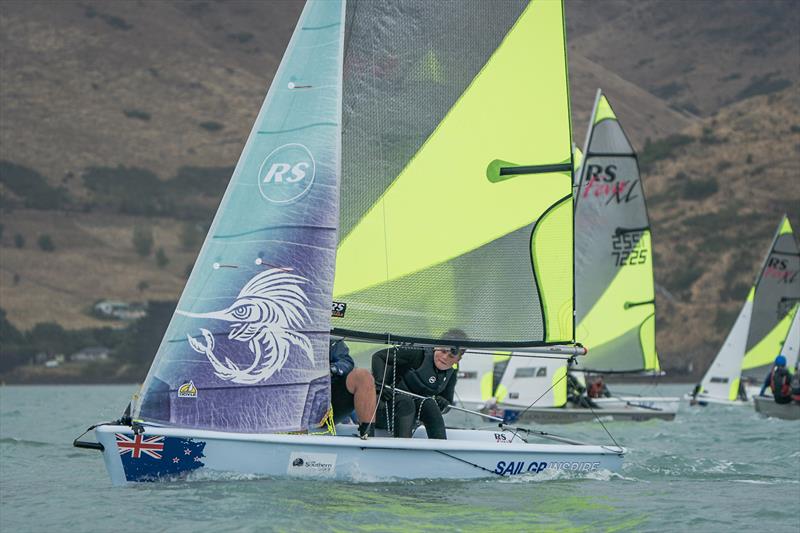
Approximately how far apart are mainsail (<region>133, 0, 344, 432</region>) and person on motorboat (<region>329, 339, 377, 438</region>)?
1.18 feet

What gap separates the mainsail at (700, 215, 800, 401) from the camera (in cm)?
4219

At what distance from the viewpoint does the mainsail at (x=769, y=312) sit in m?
42.2

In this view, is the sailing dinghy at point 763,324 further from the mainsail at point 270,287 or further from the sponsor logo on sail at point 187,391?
the sponsor logo on sail at point 187,391

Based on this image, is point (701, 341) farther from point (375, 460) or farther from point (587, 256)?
point (375, 460)

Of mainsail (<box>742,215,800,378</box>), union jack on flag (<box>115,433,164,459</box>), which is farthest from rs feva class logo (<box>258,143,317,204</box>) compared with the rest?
mainsail (<box>742,215,800,378</box>)

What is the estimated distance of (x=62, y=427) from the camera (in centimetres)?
2770

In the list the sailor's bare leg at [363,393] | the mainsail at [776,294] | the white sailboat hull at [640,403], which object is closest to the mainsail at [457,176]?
the sailor's bare leg at [363,393]

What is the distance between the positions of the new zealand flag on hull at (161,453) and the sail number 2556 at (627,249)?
2014cm

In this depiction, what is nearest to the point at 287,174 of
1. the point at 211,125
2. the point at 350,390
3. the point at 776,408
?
the point at 350,390

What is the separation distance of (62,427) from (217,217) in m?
16.0

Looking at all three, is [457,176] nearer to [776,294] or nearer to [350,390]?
[350,390]

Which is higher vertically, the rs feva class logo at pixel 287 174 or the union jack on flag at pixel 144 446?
the rs feva class logo at pixel 287 174

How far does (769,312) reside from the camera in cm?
4331

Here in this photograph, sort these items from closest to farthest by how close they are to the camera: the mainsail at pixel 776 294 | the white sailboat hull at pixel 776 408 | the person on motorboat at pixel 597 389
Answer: the white sailboat hull at pixel 776 408 → the person on motorboat at pixel 597 389 → the mainsail at pixel 776 294
